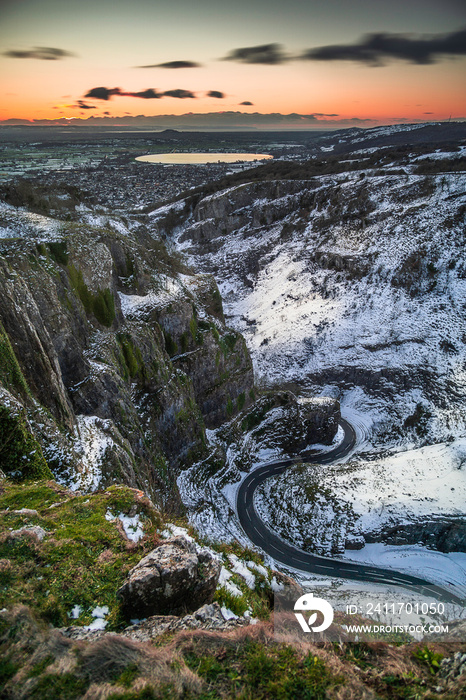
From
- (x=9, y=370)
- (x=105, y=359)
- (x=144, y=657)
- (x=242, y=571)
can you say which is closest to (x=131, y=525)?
(x=242, y=571)

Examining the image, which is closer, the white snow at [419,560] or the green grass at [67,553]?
the green grass at [67,553]

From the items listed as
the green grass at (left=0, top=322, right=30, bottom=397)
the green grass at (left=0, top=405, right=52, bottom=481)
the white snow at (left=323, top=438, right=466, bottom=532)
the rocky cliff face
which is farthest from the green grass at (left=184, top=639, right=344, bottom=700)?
the white snow at (left=323, top=438, right=466, bottom=532)

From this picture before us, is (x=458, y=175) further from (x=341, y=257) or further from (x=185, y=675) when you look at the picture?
(x=185, y=675)

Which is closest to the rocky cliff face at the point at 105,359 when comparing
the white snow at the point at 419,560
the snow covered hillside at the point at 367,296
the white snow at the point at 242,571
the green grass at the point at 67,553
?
the green grass at the point at 67,553

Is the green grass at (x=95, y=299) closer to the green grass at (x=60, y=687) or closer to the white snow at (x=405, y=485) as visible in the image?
the white snow at (x=405, y=485)

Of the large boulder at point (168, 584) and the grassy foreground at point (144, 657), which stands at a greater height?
the grassy foreground at point (144, 657)

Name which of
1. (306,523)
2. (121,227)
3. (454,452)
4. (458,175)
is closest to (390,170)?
(458,175)

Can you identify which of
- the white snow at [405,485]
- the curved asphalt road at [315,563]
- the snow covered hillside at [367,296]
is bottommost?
the curved asphalt road at [315,563]
